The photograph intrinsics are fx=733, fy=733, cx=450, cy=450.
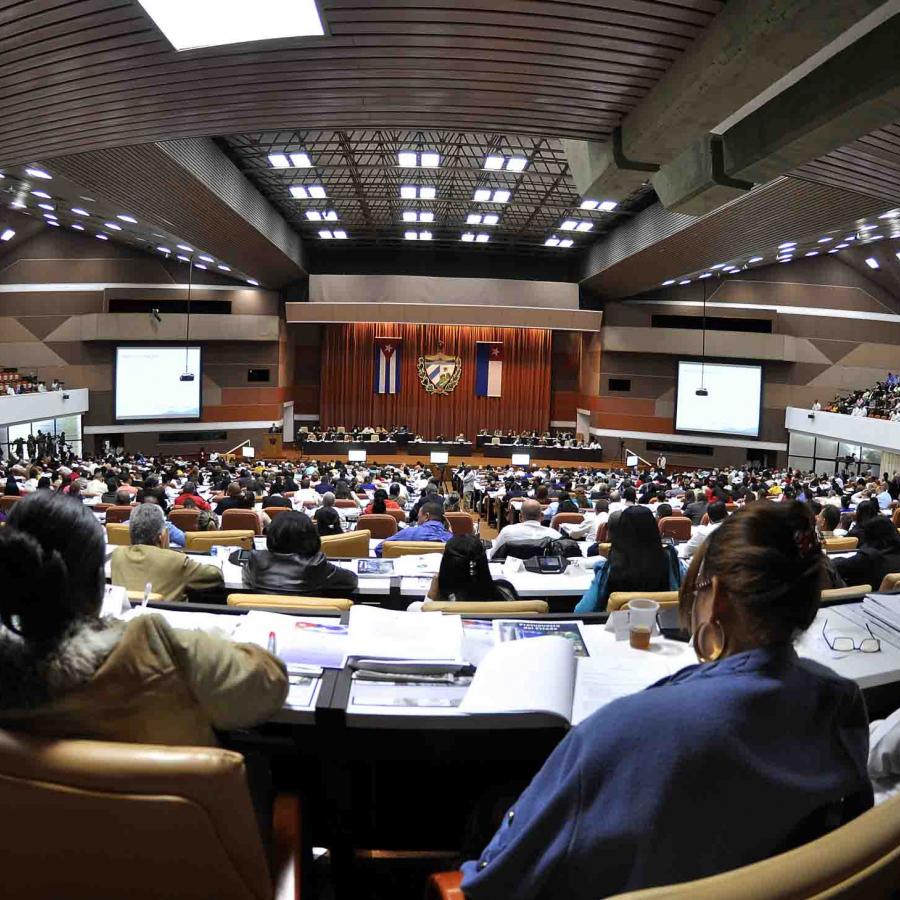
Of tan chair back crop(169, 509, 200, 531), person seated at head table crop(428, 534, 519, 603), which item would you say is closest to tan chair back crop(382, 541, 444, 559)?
person seated at head table crop(428, 534, 519, 603)

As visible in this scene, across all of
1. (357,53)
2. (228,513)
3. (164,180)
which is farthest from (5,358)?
(357,53)

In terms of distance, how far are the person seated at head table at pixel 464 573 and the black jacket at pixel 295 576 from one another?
0.74 meters

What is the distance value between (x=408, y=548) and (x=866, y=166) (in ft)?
23.6

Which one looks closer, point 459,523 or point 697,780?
point 697,780

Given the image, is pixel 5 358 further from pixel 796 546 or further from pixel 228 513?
pixel 796 546

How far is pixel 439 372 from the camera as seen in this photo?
28.4 metres

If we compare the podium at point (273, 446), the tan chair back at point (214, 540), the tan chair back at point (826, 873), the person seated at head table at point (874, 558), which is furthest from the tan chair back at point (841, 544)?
the podium at point (273, 446)

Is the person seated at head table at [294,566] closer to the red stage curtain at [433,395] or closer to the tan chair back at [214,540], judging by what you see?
the tan chair back at [214,540]

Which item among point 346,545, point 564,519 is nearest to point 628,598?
point 346,545

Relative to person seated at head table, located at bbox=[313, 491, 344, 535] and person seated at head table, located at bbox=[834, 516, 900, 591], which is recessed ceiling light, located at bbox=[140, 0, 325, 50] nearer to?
person seated at head table, located at bbox=[313, 491, 344, 535]

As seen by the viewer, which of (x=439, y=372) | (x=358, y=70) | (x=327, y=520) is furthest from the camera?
(x=439, y=372)

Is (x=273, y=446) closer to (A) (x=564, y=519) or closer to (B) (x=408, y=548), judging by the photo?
(A) (x=564, y=519)

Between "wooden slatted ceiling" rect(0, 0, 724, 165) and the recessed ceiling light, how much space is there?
0.51 feet

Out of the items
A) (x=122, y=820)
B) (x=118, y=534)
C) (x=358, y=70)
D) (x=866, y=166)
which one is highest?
(x=358, y=70)
